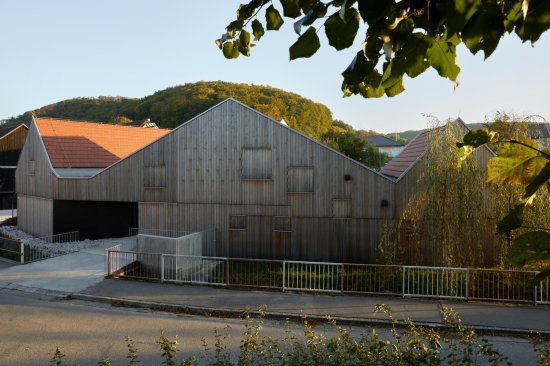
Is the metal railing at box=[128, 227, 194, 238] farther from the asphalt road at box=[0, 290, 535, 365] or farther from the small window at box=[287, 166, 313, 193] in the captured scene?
the asphalt road at box=[0, 290, 535, 365]

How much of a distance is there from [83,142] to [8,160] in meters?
19.5

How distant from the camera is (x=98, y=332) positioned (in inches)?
371

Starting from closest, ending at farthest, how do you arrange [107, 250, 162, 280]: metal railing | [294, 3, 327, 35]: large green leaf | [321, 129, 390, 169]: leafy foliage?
[294, 3, 327, 35]: large green leaf → [107, 250, 162, 280]: metal railing → [321, 129, 390, 169]: leafy foliage

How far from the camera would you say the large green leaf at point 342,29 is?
1.42 meters

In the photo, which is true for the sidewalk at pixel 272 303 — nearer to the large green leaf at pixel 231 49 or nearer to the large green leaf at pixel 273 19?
the large green leaf at pixel 231 49

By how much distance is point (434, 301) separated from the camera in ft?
37.3

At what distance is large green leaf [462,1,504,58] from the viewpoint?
4.12 feet

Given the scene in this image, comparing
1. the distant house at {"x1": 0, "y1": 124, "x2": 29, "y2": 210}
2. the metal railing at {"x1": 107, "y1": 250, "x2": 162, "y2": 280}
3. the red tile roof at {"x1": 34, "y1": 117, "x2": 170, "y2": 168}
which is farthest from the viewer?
the distant house at {"x1": 0, "y1": 124, "x2": 29, "y2": 210}

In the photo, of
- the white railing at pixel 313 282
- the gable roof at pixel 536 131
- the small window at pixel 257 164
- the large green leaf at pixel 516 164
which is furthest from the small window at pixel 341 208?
the large green leaf at pixel 516 164

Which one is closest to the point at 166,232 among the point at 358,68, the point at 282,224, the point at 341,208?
the point at 282,224

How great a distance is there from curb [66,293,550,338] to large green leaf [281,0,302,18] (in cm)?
814

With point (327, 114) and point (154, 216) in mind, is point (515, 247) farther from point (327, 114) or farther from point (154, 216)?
point (327, 114)

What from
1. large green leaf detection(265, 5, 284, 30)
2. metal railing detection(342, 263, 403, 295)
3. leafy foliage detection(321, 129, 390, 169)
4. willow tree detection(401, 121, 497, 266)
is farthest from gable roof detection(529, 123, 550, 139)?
leafy foliage detection(321, 129, 390, 169)

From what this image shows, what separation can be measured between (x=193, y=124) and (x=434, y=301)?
11.8 metres
